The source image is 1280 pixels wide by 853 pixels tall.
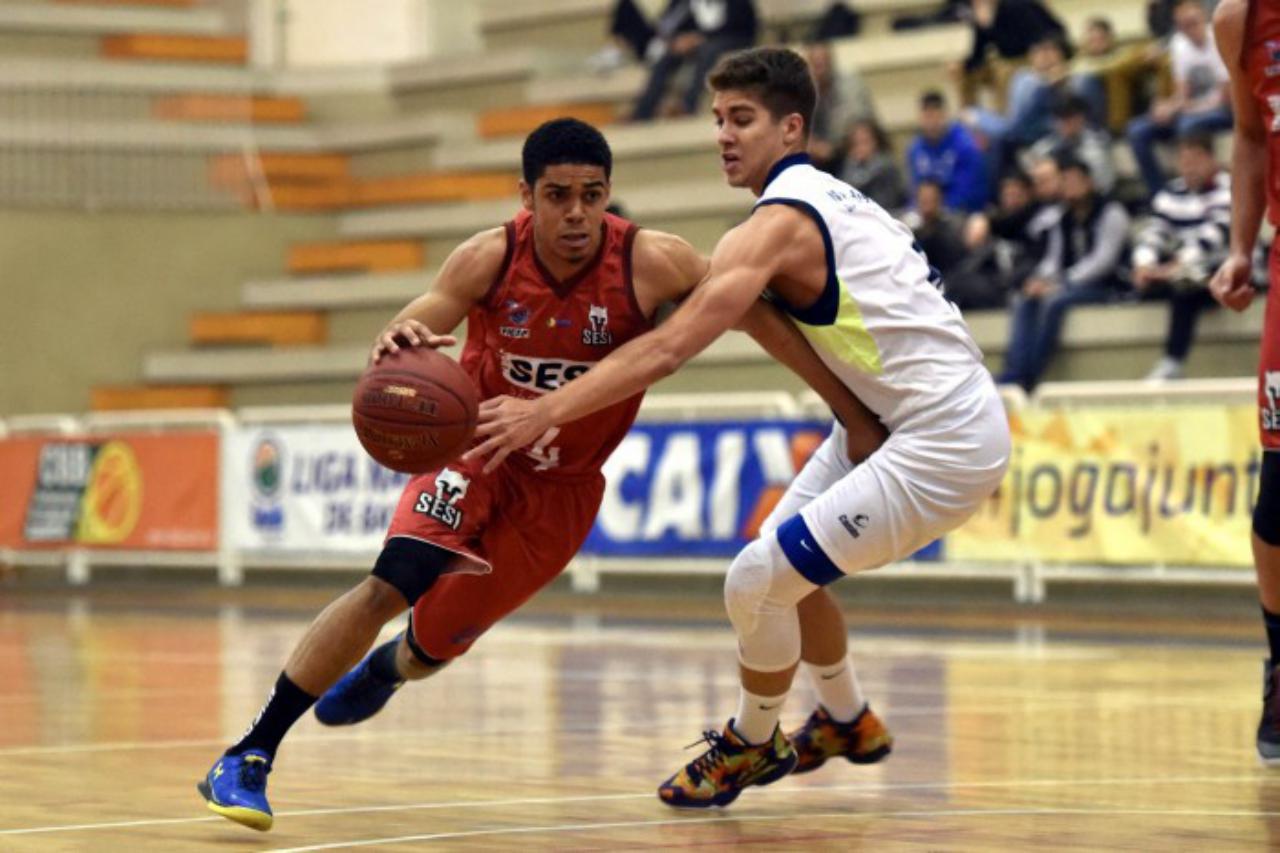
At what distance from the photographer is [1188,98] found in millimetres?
17094

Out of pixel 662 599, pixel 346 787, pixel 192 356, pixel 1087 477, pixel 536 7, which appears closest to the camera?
pixel 346 787

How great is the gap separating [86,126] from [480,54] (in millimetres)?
3856

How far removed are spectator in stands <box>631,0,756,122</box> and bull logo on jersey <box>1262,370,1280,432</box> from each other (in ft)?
44.8

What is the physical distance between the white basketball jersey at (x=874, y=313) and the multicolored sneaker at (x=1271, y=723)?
1520 millimetres

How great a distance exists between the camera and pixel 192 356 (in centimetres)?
2323

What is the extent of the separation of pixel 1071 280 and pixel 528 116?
26.4 feet

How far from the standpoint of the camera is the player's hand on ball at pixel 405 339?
620cm

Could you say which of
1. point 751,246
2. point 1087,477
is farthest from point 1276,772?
point 1087,477

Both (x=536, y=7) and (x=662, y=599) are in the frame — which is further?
(x=536, y=7)

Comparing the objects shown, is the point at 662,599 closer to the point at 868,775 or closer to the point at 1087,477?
the point at 1087,477

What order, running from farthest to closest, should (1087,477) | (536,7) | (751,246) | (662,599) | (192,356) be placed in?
(536,7) → (192,356) → (662,599) → (1087,477) → (751,246)

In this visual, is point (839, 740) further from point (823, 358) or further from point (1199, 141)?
Answer: point (1199, 141)

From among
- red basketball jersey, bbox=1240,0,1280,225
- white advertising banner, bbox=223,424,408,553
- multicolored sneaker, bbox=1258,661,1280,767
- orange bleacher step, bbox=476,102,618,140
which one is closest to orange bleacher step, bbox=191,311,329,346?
orange bleacher step, bbox=476,102,618,140

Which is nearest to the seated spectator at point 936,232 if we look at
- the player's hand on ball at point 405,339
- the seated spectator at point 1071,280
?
the seated spectator at point 1071,280
